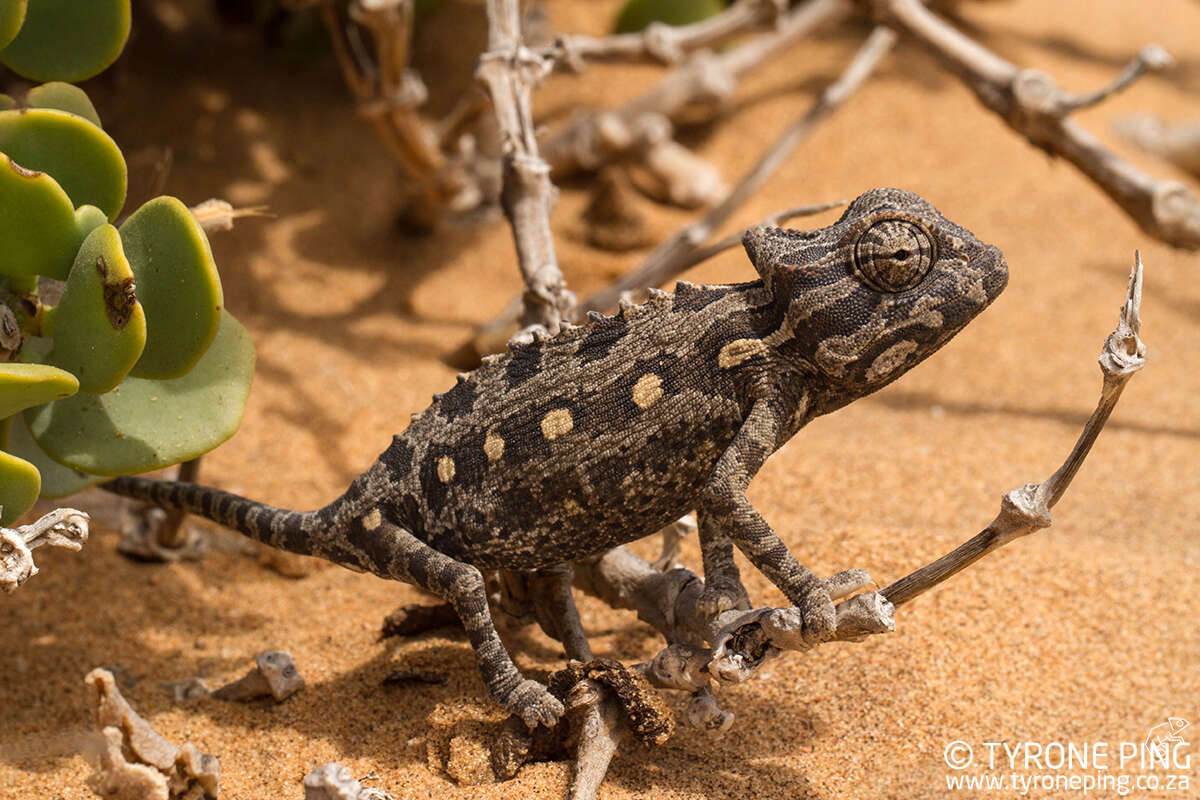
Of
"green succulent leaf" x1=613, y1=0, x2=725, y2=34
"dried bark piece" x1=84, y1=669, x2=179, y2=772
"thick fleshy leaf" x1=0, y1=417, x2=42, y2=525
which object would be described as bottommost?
"dried bark piece" x1=84, y1=669, x2=179, y2=772

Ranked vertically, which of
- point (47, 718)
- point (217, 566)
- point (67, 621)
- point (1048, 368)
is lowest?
point (47, 718)

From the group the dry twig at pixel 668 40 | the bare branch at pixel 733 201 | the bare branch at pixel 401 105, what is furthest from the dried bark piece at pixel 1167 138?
the bare branch at pixel 401 105

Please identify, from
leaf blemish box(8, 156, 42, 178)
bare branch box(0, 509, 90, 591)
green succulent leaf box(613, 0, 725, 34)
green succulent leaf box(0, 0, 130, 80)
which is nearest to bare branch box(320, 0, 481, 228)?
green succulent leaf box(613, 0, 725, 34)

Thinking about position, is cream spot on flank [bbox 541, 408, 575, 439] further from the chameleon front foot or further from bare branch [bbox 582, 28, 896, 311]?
bare branch [bbox 582, 28, 896, 311]

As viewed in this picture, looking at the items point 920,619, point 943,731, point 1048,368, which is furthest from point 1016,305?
point 943,731

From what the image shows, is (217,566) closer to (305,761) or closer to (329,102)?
(305,761)

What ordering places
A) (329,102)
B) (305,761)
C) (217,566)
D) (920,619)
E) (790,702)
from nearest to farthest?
(305,761)
(790,702)
(920,619)
(217,566)
(329,102)

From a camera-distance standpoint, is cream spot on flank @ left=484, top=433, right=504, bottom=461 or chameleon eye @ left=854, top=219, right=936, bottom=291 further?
cream spot on flank @ left=484, top=433, right=504, bottom=461

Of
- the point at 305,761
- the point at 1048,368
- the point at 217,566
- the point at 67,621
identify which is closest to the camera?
the point at 305,761

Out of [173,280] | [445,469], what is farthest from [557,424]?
[173,280]
